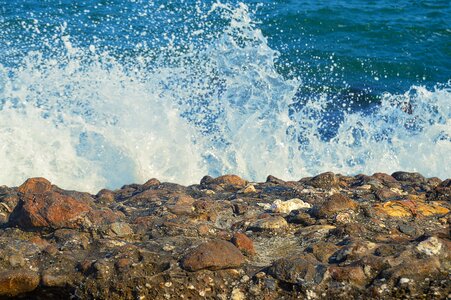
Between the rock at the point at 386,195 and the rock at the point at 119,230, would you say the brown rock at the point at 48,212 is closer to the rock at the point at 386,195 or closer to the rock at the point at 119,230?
the rock at the point at 119,230

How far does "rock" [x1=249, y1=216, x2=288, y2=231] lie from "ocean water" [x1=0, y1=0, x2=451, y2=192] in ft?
9.42

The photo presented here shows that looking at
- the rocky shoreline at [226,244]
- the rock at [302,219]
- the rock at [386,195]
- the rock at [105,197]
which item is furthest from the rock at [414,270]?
the rock at [105,197]

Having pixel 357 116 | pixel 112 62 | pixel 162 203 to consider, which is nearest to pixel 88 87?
pixel 112 62

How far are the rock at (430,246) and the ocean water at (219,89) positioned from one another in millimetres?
3642

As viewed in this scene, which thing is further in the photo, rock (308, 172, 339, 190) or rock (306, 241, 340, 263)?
rock (308, 172, 339, 190)

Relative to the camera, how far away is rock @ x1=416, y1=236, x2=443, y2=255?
3248 millimetres

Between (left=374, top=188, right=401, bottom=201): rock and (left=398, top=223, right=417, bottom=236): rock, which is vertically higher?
(left=398, top=223, right=417, bottom=236): rock

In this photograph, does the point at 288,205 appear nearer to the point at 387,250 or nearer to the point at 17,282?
the point at 387,250

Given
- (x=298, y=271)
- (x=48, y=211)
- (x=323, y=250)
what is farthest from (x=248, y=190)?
(x=298, y=271)

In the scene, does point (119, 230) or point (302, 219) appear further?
point (302, 219)

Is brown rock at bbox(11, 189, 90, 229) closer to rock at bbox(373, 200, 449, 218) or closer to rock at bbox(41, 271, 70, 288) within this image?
rock at bbox(41, 271, 70, 288)

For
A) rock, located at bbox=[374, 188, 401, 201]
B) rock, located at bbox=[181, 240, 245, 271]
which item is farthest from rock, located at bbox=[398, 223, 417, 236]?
rock, located at bbox=[181, 240, 245, 271]

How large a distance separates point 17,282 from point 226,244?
38.2 inches

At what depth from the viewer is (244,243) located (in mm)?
3564
